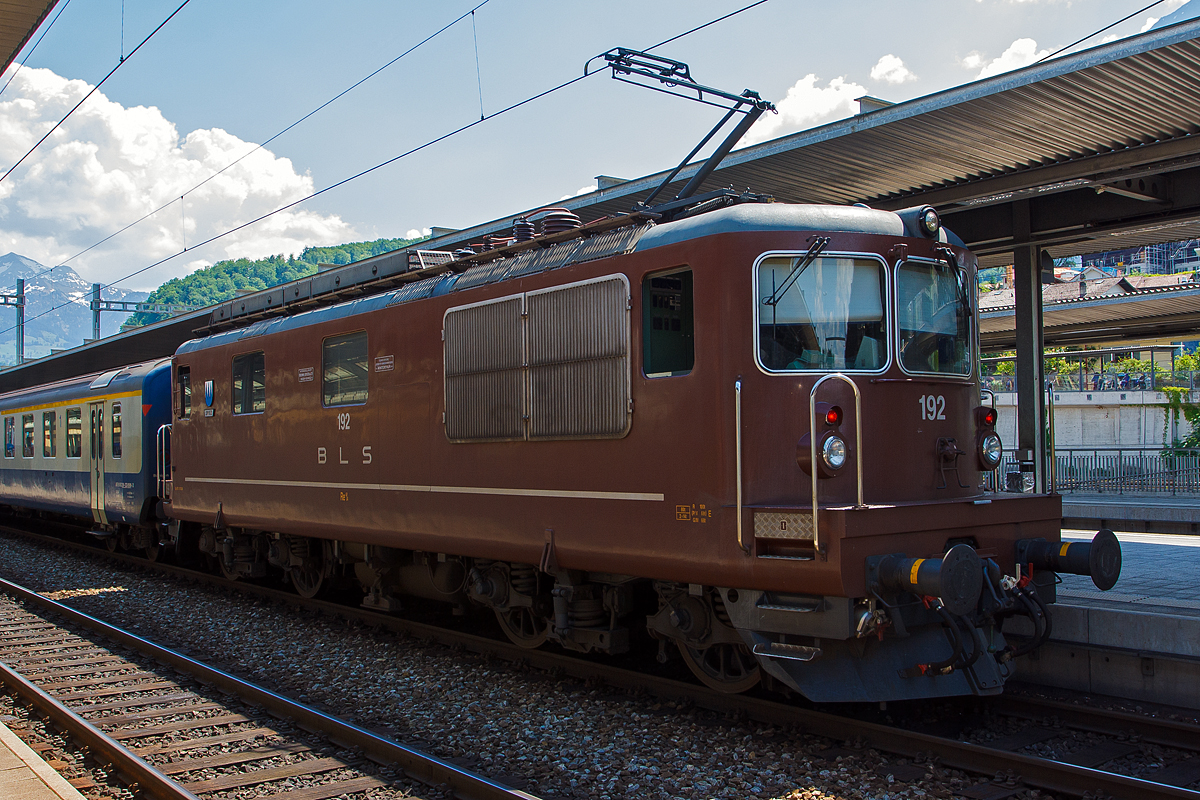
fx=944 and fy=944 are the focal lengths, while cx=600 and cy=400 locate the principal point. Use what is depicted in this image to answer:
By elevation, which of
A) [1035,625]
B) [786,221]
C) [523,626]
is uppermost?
[786,221]

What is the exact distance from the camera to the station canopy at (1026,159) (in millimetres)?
8500

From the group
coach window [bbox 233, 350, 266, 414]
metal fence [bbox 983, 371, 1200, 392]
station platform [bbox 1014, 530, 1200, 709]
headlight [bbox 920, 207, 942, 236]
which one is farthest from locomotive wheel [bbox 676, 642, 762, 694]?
metal fence [bbox 983, 371, 1200, 392]

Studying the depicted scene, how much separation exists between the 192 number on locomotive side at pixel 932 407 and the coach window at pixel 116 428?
47.5 feet

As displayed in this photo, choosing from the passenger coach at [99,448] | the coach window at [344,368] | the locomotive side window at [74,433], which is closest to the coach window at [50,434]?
the passenger coach at [99,448]

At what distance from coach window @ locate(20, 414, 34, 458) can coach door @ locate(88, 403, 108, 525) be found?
4756 millimetres

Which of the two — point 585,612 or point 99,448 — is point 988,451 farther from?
point 99,448

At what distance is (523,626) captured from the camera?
868cm

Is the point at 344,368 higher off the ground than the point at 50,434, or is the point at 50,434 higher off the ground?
the point at 344,368

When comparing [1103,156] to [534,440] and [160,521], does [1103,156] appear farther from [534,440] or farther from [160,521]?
[160,521]

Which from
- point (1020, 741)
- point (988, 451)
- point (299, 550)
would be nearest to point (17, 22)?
point (299, 550)

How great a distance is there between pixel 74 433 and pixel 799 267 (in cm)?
1708

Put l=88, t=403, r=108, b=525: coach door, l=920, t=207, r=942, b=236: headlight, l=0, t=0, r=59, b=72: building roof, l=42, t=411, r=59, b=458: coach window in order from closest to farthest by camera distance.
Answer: l=920, t=207, r=942, b=236: headlight
l=0, t=0, r=59, b=72: building roof
l=88, t=403, r=108, b=525: coach door
l=42, t=411, r=59, b=458: coach window

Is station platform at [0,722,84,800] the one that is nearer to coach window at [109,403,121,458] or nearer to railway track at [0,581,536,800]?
railway track at [0,581,536,800]

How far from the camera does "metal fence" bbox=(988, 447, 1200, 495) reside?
2066 cm
